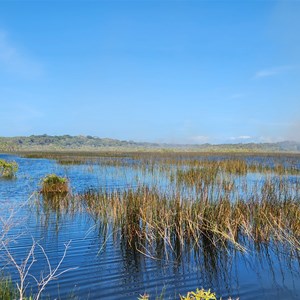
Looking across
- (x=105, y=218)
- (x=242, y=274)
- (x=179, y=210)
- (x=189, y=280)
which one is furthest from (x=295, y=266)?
(x=105, y=218)

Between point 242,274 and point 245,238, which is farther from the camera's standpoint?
point 245,238

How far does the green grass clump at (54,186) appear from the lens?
1627cm

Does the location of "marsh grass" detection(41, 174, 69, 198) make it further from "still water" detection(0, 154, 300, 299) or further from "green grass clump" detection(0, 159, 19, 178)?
"green grass clump" detection(0, 159, 19, 178)

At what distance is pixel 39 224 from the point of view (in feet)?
33.6

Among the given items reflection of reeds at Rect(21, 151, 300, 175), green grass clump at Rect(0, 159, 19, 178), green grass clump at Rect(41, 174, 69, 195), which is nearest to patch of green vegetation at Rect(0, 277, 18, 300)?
green grass clump at Rect(41, 174, 69, 195)

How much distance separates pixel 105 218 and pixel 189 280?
4223 millimetres

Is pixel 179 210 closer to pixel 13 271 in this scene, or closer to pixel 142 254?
pixel 142 254

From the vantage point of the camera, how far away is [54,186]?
16.3 metres

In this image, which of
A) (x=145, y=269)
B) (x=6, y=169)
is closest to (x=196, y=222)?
(x=145, y=269)

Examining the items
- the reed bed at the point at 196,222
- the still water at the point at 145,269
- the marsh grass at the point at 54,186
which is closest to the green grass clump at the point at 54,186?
the marsh grass at the point at 54,186

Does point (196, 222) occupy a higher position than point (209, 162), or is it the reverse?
point (209, 162)

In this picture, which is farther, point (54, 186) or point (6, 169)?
point (6, 169)

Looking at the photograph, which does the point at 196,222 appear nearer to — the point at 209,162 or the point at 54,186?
the point at 54,186

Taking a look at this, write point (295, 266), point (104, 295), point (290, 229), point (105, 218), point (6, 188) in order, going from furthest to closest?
point (6, 188)
point (105, 218)
point (290, 229)
point (295, 266)
point (104, 295)
